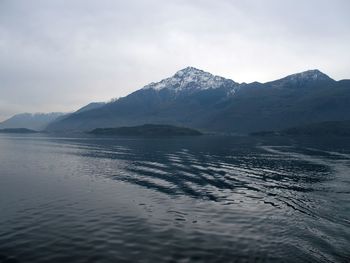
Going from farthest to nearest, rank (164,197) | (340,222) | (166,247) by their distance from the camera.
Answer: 1. (164,197)
2. (340,222)
3. (166,247)

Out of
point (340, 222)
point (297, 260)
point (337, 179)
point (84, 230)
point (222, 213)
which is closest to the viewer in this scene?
point (297, 260)

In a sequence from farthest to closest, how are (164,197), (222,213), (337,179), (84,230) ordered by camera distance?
1. (337,179)
2. (164,197)
3. (222,213)
4. (84,230)

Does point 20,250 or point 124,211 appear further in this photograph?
point 124,211

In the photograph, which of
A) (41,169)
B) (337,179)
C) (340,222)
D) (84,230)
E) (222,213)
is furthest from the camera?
(41,169)

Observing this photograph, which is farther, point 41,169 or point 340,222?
point 41,169

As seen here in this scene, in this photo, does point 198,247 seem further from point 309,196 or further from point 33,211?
point 309,196

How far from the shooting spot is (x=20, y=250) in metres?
36.6

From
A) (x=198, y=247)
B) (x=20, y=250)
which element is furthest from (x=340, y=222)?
(x=20, y=250)

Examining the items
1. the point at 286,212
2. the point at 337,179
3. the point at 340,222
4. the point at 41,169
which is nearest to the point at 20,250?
the point at 286,212

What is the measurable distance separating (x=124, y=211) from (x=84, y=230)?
10068 millimetres

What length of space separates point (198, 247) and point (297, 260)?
10.5 meters

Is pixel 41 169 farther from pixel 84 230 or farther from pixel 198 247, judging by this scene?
pixel 198 247

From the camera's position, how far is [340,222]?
47.6m

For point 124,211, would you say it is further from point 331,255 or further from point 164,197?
point 331,255
